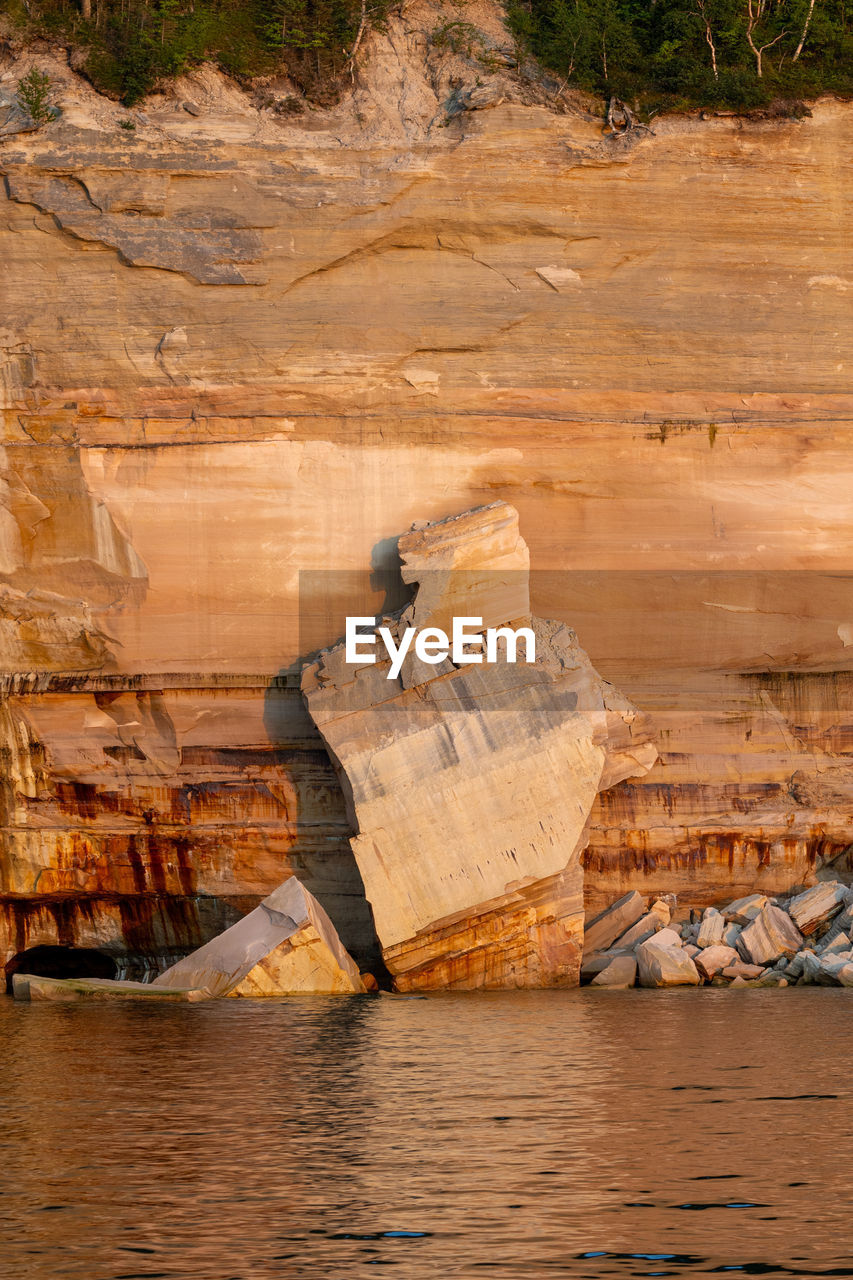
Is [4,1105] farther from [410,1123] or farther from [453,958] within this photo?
[453,958]

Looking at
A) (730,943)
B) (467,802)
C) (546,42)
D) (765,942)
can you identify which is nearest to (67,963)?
(467,802)

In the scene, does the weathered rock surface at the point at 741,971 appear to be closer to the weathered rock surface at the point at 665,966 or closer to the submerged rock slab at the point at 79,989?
the weathered rock surface at the point at 665,966

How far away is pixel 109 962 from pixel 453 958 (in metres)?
4.30

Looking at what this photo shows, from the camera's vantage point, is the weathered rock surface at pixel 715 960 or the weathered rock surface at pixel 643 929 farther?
the weathered rock surface at pixel 643 929

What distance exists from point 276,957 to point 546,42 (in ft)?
38.0

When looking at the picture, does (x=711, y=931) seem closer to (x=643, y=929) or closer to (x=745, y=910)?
(x=745, y=910)

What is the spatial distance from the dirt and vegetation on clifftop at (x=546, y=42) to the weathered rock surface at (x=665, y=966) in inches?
392

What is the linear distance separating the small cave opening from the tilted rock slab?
3.84 meters

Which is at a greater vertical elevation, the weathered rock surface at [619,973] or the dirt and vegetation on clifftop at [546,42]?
the dirt and vegetation on clifftop at [546,42]

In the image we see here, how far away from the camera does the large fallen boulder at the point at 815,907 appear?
52.8 feet

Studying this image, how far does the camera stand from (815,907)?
16141 mm

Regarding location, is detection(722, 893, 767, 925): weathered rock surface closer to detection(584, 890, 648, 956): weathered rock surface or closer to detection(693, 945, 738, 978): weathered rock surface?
detection(693, 945, 738, 978): weathered rock surface

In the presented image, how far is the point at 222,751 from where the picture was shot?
55.7 ft

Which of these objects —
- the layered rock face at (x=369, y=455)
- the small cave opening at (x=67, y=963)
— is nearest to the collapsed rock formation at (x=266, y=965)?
the layered rock face at (x=369, y=455)
